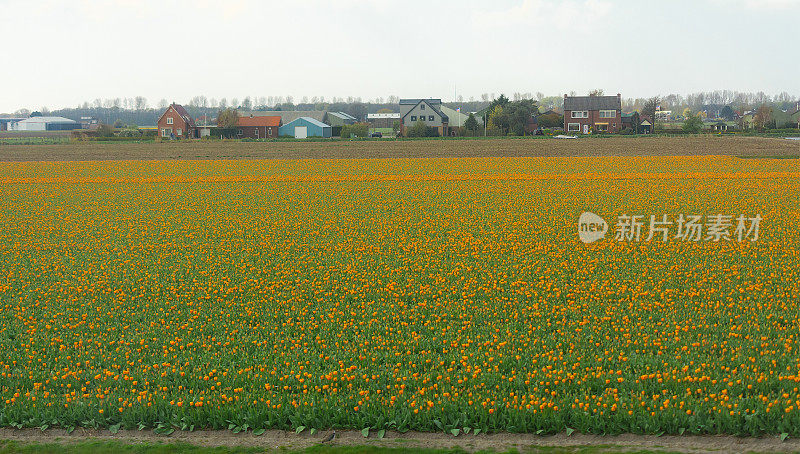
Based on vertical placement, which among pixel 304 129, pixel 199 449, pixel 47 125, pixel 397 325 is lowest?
pixel 199 449

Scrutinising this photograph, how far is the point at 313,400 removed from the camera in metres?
8.18

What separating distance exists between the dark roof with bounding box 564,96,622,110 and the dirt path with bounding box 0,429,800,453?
115m

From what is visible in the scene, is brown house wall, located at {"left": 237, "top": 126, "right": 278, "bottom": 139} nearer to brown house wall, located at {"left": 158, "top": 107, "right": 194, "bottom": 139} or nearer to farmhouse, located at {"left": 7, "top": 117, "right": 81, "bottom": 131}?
brown house wall, located at {"left": 158, "top": 107, "right": 194, "bottom": 139}

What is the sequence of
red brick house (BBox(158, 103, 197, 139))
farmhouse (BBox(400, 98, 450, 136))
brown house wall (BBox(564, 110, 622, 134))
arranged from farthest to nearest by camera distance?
farmhouse (BBox(400, 98, 450, 136)) → brown house wall (BBox(564, 110, 622, 134)) → red brick house (BBox(158, 103, 197, 139))

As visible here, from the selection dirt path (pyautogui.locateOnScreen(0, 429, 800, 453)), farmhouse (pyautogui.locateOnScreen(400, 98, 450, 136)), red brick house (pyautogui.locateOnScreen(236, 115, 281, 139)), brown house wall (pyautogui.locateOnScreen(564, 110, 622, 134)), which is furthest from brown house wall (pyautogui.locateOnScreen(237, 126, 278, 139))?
dirt path (pyautogui.locateOnScreen(0, 429, 800, 453))

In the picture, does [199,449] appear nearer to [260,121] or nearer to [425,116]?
[425,116]

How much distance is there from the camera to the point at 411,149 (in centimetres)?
6756

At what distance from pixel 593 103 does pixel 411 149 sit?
60.9 metres

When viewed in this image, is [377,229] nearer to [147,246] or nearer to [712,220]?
[147,246]

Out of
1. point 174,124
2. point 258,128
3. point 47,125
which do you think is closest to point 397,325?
point 174,124

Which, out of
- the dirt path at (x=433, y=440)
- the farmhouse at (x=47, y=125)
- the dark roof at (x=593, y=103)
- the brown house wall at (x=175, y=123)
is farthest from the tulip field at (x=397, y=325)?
the farmhouse at (x=47, y=125)

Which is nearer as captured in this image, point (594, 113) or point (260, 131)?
point (594, 113)

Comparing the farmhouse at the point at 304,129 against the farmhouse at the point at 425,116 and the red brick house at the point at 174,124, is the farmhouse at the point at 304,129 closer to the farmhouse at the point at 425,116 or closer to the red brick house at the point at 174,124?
the farmhouse at the point at 425,116

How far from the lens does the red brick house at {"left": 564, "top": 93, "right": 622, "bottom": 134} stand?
117 meters
